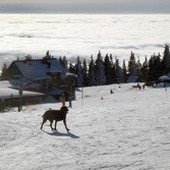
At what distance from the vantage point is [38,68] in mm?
75312

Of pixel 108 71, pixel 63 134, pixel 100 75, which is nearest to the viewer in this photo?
pixel 63 134

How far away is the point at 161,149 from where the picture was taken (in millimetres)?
17328

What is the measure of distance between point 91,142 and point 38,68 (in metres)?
57.3

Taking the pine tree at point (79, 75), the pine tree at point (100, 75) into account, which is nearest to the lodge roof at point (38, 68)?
the pine tree at point (79, 75)

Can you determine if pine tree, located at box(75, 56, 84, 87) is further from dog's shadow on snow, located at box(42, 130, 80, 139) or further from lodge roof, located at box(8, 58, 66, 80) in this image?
dog's shadow on snow, located at box(42, 130, 80, 139)

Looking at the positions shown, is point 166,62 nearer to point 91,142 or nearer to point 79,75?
point 79,75

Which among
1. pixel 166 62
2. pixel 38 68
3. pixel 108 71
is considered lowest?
pixel 108 71

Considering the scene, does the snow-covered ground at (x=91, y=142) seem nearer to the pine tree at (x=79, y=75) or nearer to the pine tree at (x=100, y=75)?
the pine tree at (x=79, y=75)

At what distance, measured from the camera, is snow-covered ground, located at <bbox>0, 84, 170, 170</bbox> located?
1588 cm

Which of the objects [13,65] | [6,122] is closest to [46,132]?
[6,122]

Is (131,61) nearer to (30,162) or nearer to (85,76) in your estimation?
(85,76)

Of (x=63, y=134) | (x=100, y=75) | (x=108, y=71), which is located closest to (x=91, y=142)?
(x=63, y=134)

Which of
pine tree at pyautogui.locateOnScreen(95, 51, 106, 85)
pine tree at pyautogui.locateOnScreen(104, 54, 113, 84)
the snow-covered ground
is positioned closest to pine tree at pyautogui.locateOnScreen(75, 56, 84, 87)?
pine tree at pyautogui.locateOnScreen(95, 51, 106, 85)

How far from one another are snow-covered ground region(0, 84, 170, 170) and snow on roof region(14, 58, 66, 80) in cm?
4738
